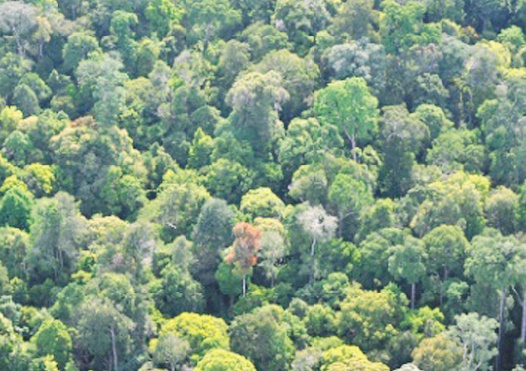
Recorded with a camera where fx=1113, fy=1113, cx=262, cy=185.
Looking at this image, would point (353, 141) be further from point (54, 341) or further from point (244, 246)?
point (54, 341)

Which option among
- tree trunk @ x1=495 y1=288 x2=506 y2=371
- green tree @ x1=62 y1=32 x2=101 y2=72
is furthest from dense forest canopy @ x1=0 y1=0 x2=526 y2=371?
green tree @ x1=62 y1=32 x2=101 y2=72

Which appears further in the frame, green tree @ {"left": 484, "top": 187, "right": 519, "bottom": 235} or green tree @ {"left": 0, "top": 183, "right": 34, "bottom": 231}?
green tree @ {"left": 0, "top": 183, "right": 34, "bottom": 231}

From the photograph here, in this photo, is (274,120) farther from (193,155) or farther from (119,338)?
(119,338)

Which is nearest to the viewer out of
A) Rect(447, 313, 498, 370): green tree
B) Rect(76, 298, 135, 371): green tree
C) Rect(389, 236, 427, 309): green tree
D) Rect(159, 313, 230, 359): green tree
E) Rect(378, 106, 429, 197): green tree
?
Rect(447, 313, 498, 370): green tree

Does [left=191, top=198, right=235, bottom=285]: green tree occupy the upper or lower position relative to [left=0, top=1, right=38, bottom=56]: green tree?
lower

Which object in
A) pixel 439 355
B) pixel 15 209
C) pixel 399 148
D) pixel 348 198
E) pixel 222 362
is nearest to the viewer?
pixel 222 362

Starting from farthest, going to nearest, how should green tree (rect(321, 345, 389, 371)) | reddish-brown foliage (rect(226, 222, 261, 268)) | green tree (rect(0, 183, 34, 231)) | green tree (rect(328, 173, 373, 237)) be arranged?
green tree (rect(0, 183, 34, 231))
green tree (rect(328, 173, 373, 237))
reddish-brown foliage (rect(226, 222, 261, 268))
green tree (rect(321, 345, 389, 371))

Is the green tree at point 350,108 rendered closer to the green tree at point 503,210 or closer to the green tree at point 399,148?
the green tree at point 399,148

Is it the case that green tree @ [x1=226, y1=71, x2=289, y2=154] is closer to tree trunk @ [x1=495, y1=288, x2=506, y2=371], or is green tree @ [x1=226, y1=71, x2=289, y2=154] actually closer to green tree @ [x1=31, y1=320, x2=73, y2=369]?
green tree @ [x1=31, y1=320, x2=73, y2=369]

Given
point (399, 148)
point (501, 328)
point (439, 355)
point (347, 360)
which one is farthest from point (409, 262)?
point (399, 148)
